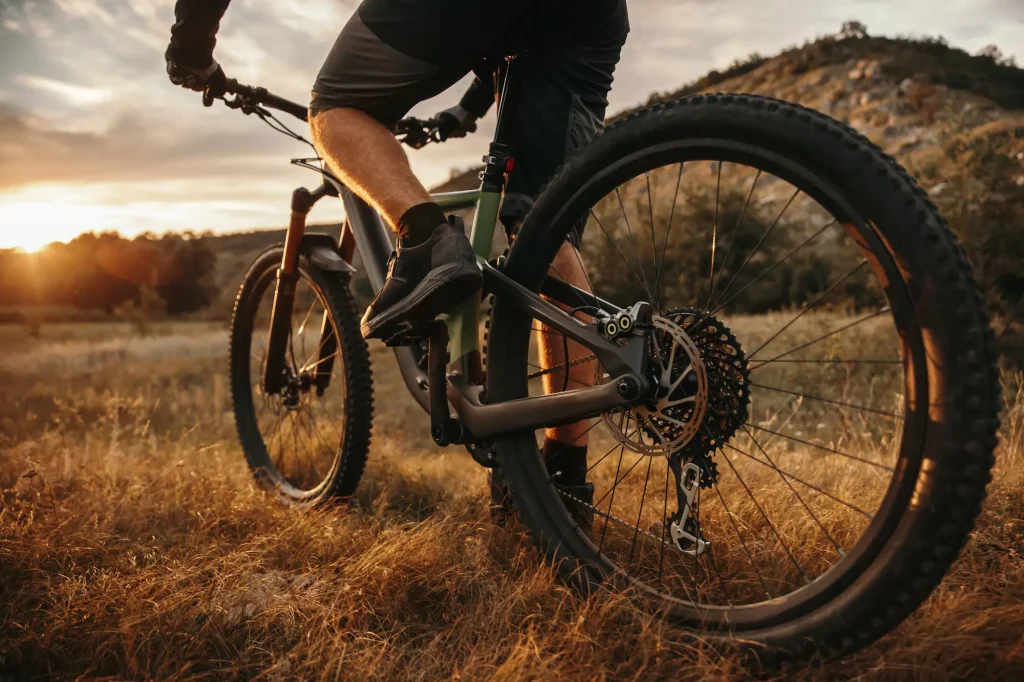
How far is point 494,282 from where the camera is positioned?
1785 mm

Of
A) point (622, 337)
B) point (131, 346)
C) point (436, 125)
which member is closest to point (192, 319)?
point (131, 346)

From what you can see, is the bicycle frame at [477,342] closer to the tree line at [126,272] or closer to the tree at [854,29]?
the tree line at [126,272]

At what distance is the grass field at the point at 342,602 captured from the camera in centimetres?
137

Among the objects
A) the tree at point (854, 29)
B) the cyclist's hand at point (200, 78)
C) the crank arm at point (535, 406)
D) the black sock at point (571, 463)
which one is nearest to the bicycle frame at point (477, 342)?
the crank arm at point (535, 406)

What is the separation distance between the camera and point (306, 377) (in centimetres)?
288

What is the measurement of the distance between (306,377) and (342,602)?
54.1 inches

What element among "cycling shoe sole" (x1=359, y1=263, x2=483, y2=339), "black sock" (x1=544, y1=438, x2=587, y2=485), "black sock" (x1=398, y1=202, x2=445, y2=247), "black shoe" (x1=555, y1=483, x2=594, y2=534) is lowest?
"black shoe" (x1=555, y1=483, x2=594, y2=534)

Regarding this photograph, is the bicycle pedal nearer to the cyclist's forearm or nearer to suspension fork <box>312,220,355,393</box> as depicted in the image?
suspension fork <box>312,220,355,393</box>

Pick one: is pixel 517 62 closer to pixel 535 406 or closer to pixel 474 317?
pixel 474 317

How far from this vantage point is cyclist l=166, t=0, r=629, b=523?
1.71 m

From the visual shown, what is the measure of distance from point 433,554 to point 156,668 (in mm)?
673

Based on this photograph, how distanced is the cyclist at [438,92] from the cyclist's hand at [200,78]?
0.23 metres

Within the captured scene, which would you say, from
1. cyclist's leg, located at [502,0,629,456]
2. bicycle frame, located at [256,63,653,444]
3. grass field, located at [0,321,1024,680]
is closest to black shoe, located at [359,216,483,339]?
bicycle frame, located at [256,63,653,444]

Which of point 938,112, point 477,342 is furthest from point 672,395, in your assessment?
point 938,112
